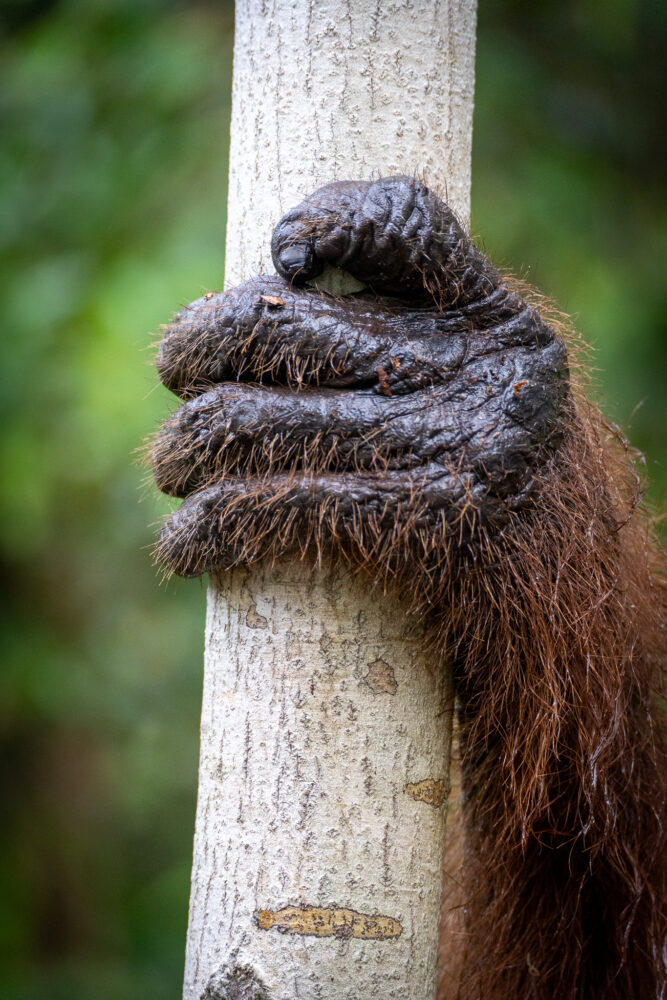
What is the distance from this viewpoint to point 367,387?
88 centimetres

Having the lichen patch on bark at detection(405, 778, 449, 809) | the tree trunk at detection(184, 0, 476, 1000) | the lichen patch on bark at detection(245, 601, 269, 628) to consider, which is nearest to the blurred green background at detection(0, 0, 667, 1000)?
the tree trunk at detection(184, 0, 476, 1000)

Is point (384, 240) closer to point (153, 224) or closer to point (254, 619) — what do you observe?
point (254, 619)

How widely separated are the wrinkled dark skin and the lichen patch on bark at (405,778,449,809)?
24 centimetres

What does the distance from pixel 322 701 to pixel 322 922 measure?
194 millimetres

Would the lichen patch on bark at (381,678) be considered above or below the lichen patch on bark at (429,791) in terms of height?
above

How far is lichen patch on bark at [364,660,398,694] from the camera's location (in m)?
0.86

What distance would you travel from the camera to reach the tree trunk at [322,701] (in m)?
0.84

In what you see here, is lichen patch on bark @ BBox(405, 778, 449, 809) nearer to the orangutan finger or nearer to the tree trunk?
the tree trunk

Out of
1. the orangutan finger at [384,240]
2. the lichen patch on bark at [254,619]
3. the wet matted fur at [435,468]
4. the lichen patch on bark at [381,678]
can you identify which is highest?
the orangutan finger at [384,240]

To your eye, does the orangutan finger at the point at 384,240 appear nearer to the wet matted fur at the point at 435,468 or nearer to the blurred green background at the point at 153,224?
the wet matted fur at the point at 435,468

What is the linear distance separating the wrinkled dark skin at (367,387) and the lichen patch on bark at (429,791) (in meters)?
0.24

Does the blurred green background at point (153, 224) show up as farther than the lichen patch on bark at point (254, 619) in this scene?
Yes

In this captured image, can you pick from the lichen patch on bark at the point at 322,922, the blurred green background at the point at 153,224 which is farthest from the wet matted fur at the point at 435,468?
the blurred green background at the point at 153,224

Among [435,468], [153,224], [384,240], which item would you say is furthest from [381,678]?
[153,224]
